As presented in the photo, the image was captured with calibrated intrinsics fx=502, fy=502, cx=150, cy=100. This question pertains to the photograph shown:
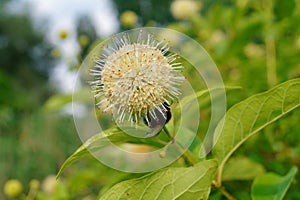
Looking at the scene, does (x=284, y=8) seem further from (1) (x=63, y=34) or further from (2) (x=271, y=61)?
(1) (x=63, y=34)

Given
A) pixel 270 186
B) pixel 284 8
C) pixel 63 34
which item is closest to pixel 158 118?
pixel 270 186

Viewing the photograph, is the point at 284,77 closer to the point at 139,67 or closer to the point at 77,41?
the point at 77,41

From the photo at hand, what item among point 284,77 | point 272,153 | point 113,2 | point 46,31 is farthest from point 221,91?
point 46,31

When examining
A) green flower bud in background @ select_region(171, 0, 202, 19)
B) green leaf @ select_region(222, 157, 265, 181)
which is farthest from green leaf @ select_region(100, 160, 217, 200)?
green flower bud in background @ select_region(171, 0, 202, 19)

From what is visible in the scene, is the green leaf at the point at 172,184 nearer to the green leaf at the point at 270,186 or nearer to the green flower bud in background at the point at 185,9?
the green leaf at the point at 270,186

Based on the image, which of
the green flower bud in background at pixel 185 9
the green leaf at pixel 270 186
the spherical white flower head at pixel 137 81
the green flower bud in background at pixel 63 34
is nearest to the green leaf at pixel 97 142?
the spherical white flower head at pixel 137 81
